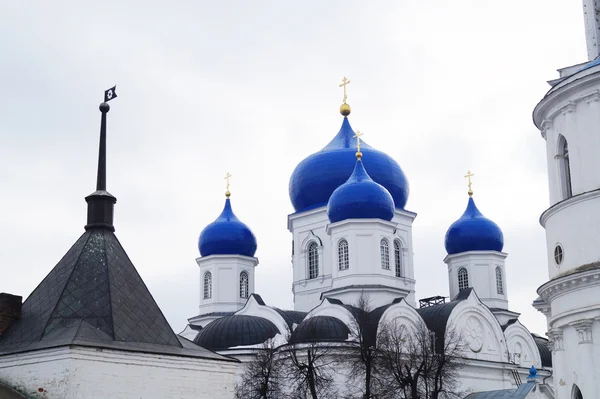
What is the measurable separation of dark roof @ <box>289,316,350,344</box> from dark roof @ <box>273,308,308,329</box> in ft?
11.5

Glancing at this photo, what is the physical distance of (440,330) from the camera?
33.4m

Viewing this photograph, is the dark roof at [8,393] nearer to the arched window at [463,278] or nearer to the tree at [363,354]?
the tree at [363,354]

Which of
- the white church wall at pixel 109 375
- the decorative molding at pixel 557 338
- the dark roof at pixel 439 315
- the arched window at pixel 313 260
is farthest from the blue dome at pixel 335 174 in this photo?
the white church wall at pixel 109 375

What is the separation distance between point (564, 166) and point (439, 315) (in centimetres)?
1644

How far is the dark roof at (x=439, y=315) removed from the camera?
33281 mm

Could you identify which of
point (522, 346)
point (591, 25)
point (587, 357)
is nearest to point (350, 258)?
point (522, 346)

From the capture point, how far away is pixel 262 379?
86.9 ft

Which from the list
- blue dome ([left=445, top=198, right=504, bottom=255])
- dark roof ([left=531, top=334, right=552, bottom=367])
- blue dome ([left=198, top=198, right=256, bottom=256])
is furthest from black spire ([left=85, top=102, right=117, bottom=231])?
dark roof ([left=531, top=334, right=552, bottom=367])

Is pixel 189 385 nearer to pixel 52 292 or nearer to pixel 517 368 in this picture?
pixel 52 292

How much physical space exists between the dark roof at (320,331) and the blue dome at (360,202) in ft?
16.3

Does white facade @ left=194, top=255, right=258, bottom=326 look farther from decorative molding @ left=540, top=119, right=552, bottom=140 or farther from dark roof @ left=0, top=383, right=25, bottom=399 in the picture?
dark roof @ left=0, top=383, right=25, bottom=399

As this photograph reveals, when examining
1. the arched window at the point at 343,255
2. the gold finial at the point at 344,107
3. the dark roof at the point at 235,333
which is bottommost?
the dark roof at the point at 235,333

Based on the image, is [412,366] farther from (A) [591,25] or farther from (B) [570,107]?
(A) [591,25]

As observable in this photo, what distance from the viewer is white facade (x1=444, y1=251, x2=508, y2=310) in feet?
130
